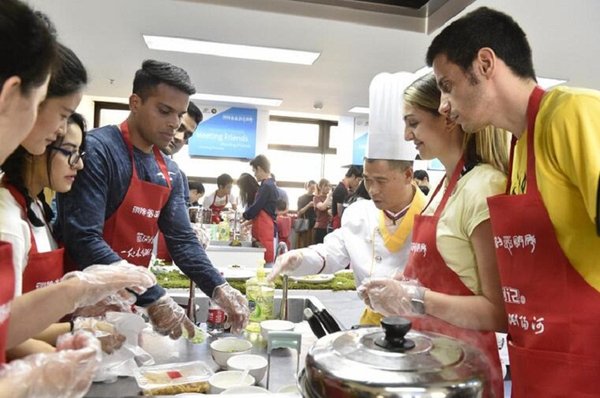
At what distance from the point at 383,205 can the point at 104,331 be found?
109 centimetres

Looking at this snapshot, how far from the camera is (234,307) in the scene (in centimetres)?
174

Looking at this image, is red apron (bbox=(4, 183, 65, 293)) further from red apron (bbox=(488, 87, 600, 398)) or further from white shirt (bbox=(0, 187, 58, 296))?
red apron (bbox=(488, 87, 600, 398))

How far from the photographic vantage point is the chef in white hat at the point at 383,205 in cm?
178

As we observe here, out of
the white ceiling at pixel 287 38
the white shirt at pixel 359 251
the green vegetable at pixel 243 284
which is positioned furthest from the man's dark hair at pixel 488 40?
the green vegetable at pixel 243 284

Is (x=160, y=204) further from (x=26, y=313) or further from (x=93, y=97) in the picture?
(x=93, y=97)

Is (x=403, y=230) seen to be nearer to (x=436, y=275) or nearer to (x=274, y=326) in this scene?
(x=436, y=275)

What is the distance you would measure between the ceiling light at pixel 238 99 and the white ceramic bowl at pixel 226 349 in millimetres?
6368

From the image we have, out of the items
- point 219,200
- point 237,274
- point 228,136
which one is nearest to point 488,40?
point 237,274

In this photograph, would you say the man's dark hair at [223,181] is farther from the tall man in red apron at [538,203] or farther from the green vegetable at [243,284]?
the tall man in red apron at [538,203]

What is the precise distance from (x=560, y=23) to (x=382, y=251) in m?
3.05

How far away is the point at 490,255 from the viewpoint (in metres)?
1.14

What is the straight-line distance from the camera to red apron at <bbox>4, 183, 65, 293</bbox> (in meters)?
1.22

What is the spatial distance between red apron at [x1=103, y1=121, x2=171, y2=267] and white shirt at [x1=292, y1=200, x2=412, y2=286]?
65 cm

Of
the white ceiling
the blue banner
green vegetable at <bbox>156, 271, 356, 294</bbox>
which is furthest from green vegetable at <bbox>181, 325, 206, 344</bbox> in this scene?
the blue banner
